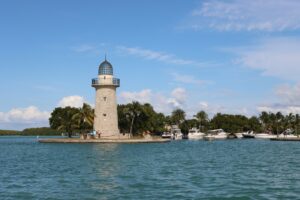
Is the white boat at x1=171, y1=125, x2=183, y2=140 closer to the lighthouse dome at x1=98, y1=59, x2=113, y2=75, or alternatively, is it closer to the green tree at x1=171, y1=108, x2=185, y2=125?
the green tree at x1=171, y1=108, x2=185, y2=125

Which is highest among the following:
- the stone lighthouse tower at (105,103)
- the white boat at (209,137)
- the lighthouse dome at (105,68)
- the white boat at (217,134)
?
the lighthouse dome at (105,68)

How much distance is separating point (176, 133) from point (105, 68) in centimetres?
8794

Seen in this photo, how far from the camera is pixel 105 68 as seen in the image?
90.6 metres

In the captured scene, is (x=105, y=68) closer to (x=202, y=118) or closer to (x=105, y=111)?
(x=105, y=111)

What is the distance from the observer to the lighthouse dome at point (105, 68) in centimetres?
9025

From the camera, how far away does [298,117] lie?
18838 cm

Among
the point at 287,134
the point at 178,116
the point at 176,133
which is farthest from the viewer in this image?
the point at 178,116

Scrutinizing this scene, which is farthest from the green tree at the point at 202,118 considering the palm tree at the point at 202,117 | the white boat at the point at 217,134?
the white boat at the point at 217,134

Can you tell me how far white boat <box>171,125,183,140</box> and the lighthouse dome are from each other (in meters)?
76.0

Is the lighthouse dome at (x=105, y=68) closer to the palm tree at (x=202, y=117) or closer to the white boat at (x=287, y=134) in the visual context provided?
the white boat at (x=287, y=134)

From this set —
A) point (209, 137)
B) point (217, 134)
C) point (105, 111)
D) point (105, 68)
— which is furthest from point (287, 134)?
point (105, 111)

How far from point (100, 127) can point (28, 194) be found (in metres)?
63.5

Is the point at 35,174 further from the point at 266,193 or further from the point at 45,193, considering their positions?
the point at 266,193

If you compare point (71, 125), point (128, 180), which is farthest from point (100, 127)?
point (128, 180)
